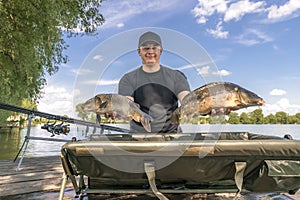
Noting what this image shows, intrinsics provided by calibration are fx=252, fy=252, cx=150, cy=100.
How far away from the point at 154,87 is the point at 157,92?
0.26 feet

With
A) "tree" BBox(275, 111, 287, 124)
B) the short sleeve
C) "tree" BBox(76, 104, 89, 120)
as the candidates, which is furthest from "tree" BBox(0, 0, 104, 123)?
"tree" BBox(275, 111, 287, 124)

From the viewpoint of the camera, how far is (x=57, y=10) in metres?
5.87

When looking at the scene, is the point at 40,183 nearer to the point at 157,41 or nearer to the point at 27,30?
the point at 157,41

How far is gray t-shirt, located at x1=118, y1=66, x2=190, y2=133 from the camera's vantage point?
121 inches

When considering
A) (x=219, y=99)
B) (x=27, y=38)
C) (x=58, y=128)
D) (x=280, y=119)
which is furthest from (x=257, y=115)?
(x=27, y=38)

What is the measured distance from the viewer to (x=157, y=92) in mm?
3168

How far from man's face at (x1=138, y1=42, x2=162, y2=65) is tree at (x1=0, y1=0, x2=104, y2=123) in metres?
3.34

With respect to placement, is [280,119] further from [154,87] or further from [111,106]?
[111,106]

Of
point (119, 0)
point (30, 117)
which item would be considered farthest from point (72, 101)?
point (119, 0)

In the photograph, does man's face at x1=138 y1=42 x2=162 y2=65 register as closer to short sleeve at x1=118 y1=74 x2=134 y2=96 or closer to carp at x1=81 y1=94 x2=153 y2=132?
short sleeve at x1=118 y1=74 x2=134 y2=96

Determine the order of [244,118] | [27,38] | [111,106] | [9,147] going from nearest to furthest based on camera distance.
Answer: [111,106] → [244,118] → [27,38] → [9,147]

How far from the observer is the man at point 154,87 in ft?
10.1

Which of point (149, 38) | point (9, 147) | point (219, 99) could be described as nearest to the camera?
point (219, 99)

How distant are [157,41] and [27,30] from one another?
423cm
